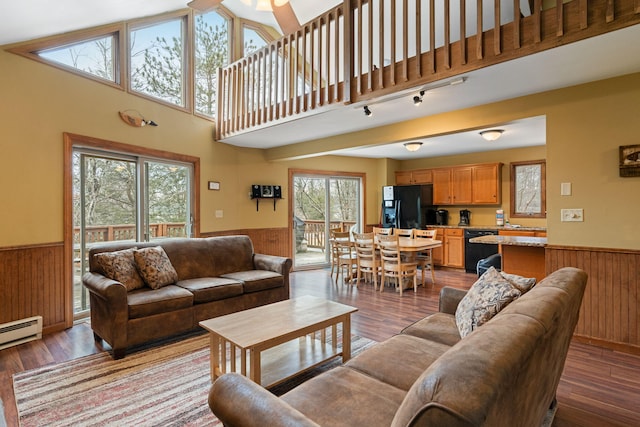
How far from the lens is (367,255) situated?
501 centimetres

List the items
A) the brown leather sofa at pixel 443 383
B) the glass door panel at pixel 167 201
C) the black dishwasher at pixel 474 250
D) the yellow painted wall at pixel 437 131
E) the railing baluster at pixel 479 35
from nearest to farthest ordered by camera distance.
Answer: the brown leather sofa at pixel 443 383 < the railing baluster at pixel 479 35 < the yellow painted wall at pixel 437 131 < the glass door panel at pixel 167 201 < the black dishwasher at pixel 474 250

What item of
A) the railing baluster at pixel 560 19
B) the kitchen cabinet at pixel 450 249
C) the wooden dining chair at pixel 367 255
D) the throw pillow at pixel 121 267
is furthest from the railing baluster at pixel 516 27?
the kitchen cabinet at pixel 450 249

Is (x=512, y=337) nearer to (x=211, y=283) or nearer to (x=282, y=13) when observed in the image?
(x=211, y=283)

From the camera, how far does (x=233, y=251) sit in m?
4.10

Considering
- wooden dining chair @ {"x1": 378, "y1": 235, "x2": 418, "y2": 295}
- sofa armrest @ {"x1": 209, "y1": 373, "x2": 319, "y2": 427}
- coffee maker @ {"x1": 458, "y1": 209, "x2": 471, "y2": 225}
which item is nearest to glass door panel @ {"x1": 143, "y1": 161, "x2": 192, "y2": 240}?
wooden dining chair @ {"x1": 378, "y1": 235, "x2": 418, "y2": 295}

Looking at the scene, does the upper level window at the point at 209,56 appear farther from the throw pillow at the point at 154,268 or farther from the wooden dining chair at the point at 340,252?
the wooden dining chair at the point at 340,252

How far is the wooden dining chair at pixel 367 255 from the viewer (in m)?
4.88

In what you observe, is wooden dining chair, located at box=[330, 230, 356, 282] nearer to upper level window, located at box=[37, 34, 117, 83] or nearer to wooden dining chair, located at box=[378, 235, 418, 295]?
wooden dining chair, located at box=[378, 235, 418, 295]

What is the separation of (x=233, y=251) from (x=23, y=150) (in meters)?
2.30

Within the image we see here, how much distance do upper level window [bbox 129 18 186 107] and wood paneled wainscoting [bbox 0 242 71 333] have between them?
7.40ft

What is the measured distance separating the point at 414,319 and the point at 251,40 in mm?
5298

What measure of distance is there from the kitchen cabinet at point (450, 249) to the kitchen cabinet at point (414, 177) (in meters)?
1.20

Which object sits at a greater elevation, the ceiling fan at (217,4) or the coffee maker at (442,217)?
the ceiling fan at (217,4)

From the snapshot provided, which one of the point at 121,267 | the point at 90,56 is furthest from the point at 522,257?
the point at 90,56
